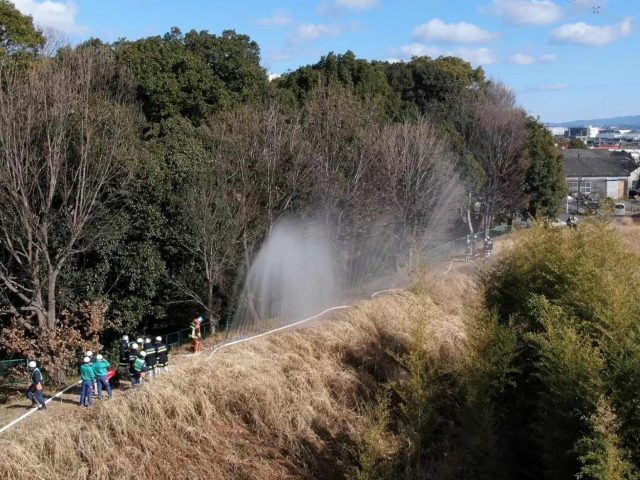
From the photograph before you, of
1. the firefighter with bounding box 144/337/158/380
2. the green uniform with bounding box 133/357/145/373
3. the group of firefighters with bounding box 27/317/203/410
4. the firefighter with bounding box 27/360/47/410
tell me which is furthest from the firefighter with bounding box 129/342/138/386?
the firefighter with bounding box 27/360/47/410

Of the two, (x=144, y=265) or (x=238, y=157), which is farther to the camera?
(x=238, y=157)

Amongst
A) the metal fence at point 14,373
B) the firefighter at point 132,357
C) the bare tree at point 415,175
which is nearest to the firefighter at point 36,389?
the firefighter at point 132,357

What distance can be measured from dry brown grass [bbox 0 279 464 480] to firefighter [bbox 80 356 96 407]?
56 cm

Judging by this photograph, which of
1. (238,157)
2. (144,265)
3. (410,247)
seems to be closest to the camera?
(144,265)

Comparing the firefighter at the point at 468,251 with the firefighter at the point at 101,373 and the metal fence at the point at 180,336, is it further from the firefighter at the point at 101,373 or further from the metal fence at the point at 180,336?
the firefighter at the point at 101,373

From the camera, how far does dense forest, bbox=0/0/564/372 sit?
1443 cm

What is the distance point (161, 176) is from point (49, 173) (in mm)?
4017

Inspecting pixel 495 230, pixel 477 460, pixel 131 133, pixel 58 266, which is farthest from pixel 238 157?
pixel 495 230

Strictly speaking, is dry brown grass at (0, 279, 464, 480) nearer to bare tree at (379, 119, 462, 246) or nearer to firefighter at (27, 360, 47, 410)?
firefighter at (27, 360, 47, 410)

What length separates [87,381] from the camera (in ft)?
40.3

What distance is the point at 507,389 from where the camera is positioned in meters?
12.4

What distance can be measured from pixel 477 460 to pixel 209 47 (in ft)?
61.4

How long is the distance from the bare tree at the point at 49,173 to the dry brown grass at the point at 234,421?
145 inches

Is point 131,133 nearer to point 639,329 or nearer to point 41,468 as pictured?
point 41,468
